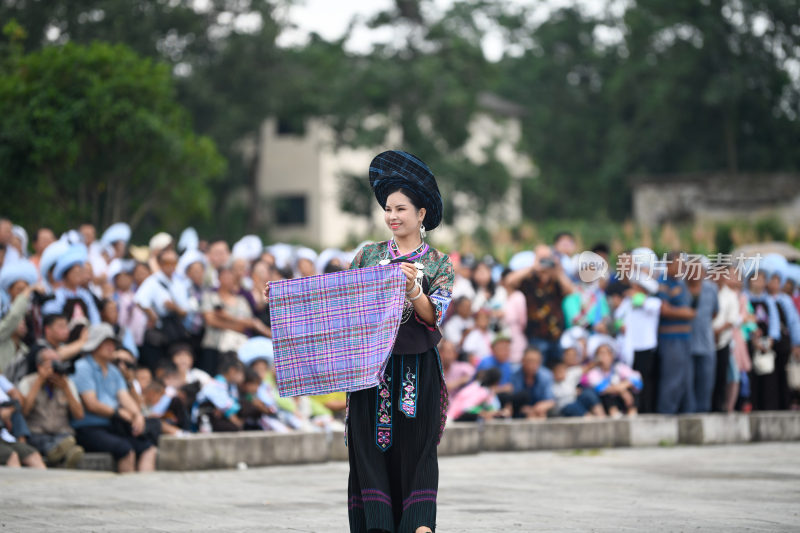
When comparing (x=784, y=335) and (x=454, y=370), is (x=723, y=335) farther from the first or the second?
(x=454, y=370)

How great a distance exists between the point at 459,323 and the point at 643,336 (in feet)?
6.70

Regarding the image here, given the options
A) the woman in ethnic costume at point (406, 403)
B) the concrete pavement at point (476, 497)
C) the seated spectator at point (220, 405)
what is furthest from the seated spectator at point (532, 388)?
the woman in ethnic costume at point (406, 403)

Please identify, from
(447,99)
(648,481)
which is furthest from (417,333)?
(447,99)

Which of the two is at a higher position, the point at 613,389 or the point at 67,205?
the point at 67,205

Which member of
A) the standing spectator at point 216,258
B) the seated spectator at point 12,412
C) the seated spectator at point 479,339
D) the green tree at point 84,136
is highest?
the green tree at point 84,136

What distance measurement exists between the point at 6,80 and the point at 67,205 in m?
3.19

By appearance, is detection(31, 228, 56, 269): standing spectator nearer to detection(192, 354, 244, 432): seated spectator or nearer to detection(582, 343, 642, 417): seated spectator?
detection(192, 354, 244, 432): seated spectator

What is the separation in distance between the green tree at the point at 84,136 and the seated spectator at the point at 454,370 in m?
Answer: 17.3

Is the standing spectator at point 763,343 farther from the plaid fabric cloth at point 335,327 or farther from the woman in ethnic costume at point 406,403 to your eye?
the plaid fabric cloth at point 335,327

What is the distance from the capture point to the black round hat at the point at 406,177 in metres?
6.21

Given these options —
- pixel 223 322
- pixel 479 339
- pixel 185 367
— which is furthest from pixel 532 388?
pixel 185 367

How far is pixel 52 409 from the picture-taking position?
1074cm

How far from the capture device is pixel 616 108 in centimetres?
5847

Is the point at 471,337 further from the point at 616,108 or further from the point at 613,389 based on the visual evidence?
the point at 616,108
